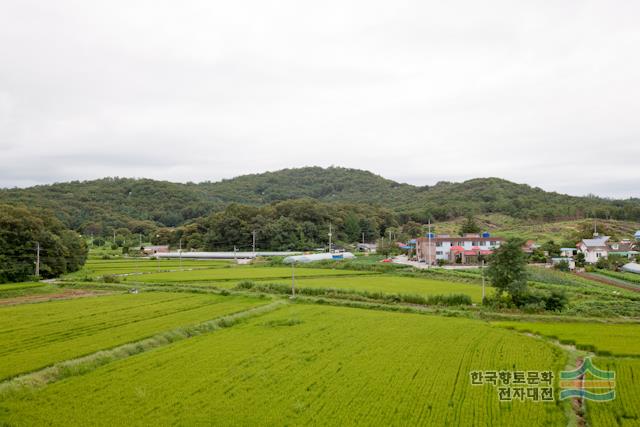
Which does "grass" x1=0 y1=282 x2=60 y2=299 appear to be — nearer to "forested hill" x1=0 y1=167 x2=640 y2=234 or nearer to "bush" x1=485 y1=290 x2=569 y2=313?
"bush" x1=485 y1=290 x2=569 y2=313

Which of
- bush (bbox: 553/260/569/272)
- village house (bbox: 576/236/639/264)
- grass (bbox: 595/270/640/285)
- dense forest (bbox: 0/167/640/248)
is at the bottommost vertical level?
grass (bbox: 595/270/640/285)

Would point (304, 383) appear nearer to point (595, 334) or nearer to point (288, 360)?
point (288, 360)

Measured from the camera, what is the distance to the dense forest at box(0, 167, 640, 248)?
313 feet

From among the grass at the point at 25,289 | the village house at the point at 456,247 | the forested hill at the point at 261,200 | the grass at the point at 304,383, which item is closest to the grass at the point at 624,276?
the village house at the point at 456,247

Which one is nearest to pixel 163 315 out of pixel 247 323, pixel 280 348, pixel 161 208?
pixel 247 323

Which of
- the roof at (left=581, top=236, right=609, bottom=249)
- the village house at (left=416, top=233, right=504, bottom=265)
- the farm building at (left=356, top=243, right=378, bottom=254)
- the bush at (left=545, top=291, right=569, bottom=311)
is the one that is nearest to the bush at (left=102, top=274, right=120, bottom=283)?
the bush at (left=545, top=291, right=569, bottom=311)

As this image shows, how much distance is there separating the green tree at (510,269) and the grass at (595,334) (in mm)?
4542

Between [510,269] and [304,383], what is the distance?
2057 cm

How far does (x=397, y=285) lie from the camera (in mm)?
40688

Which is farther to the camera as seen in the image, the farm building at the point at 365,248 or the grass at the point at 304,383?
the farm building at the point at 365,248

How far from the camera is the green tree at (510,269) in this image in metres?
30.5

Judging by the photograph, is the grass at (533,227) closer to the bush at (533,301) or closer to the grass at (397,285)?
the grass at (397,285)

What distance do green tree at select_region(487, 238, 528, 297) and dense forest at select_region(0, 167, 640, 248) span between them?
5777cm

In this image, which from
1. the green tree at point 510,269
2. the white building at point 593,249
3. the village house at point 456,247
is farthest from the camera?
the village house at point 456,247
